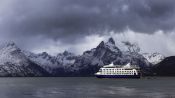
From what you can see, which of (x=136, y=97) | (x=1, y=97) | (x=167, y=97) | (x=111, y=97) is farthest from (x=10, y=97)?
(x=167, y=97)

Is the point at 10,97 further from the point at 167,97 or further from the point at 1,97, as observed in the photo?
the point at 167,97

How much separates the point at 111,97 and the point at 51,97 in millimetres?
21693

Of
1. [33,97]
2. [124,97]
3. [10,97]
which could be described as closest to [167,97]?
[124,97]

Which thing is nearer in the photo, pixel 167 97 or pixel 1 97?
pixel 167 97

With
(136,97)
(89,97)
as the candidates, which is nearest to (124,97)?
(136,97)

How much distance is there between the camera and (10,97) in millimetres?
140500

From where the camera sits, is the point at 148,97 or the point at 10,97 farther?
the point at 10,97

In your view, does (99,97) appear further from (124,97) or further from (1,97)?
(1,97)

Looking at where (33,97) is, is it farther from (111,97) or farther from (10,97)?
(111,97)

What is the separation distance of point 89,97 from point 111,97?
8.26m

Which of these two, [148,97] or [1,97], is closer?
[148,97]

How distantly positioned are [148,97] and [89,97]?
67.0ft

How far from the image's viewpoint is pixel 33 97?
13975 centimetres

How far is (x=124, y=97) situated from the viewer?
136 metres
